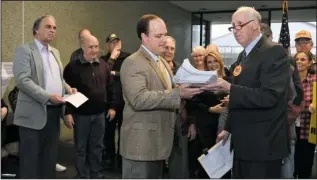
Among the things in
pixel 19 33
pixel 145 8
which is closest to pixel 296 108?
pixel 19 33

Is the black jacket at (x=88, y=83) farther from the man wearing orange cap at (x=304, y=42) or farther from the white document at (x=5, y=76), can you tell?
the man wearing orange cap at (x=304, y=42)

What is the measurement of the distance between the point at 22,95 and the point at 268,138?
5.80ft

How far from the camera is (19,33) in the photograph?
15.1ft

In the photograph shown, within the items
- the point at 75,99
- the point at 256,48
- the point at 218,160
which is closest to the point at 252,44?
the point at 256,48

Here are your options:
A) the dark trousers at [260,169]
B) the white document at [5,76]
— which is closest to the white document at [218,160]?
the dark trousers at [260,169]

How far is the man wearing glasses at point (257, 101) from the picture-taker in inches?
72.6

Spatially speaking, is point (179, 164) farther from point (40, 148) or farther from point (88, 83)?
point (88, 83)

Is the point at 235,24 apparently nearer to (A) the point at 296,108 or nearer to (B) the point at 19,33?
(A) the point at 296,108

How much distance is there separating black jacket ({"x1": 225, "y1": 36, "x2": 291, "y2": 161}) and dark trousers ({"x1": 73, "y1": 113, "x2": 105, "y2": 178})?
6.35ft

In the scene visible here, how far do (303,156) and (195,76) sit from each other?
2.20 metres

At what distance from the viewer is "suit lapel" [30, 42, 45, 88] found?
106 inches

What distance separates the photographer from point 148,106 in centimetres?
189

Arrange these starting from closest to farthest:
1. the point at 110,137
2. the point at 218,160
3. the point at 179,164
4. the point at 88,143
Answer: the point at 218,160 < the point at 179,164 < the point at 88,143 < the point at 110,137

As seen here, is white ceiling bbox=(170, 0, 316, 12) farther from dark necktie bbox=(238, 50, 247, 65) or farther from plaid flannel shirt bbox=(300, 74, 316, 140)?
dark necktie bbox=(238, 50, 247, 65)
